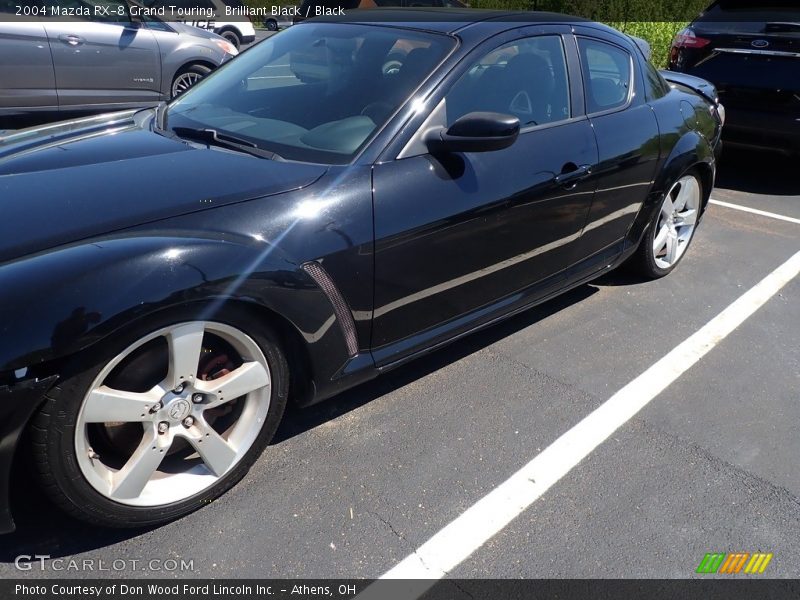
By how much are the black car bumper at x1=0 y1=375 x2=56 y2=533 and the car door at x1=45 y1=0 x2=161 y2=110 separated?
232 inches

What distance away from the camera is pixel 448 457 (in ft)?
8.65

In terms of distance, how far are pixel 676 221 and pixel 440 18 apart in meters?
2.07

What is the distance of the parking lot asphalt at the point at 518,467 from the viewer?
7.17 ft

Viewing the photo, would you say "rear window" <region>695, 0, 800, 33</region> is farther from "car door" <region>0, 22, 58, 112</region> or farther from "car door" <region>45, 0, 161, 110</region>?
"car door" <region>0, 22, 58, 112</region>

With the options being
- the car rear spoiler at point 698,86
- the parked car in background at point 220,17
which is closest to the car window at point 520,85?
the car rear spoiler at point 698,86

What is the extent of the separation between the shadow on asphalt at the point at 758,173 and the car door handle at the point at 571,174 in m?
3.72

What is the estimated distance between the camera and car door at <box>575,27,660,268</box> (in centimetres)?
344

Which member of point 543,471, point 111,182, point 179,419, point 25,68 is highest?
point 111,182

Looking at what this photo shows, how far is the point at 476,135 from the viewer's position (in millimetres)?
2611

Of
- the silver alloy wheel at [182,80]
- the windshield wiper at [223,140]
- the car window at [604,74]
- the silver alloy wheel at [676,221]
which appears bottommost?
the silver alloy wheel at [676,221]

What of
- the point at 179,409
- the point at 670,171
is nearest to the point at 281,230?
the point at 179,409

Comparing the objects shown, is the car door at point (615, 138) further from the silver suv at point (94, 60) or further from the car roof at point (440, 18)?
the silver suv at point (94, 60)

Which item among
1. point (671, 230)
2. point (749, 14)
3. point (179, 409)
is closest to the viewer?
point (179, 409)

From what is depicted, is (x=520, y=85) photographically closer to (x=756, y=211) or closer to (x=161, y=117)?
(x=161, y=117)
